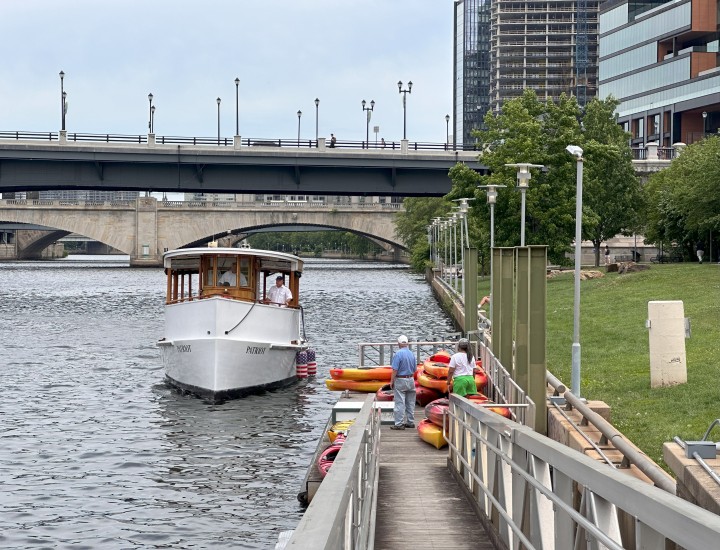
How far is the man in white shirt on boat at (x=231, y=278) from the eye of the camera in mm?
33688

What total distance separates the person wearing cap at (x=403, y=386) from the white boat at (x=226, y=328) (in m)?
11.1

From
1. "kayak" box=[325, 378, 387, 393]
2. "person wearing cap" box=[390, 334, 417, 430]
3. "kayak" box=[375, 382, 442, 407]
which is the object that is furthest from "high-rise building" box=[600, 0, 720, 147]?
"person wearing cap" box=[390, 334, 417, 430]

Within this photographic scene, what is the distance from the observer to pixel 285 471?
72.6ft

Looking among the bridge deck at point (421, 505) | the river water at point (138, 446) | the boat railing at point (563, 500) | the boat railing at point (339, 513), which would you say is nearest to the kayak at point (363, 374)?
the river water at point (138, 446)

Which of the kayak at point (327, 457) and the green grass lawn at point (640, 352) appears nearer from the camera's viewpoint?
the kayak at point (327, 457)

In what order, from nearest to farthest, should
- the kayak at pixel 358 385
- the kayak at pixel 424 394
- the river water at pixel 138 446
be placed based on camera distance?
the river water at pixel 138 446
the kayak at pixel 424 394
the kayak at pixel 358 385

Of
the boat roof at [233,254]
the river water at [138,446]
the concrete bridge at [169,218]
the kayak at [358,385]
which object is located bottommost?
the river water at [138,446]

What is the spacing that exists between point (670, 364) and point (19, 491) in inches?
484

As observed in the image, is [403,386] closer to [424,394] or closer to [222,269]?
[424,394]

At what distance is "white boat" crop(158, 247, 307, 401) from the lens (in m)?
32.3

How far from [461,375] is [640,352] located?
34.9ft

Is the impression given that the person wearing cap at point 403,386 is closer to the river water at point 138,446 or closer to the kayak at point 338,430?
the kayak at point 338,430

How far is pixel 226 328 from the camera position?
3238 cm

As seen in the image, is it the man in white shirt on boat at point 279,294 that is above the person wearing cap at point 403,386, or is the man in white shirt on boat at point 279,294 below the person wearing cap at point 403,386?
above
